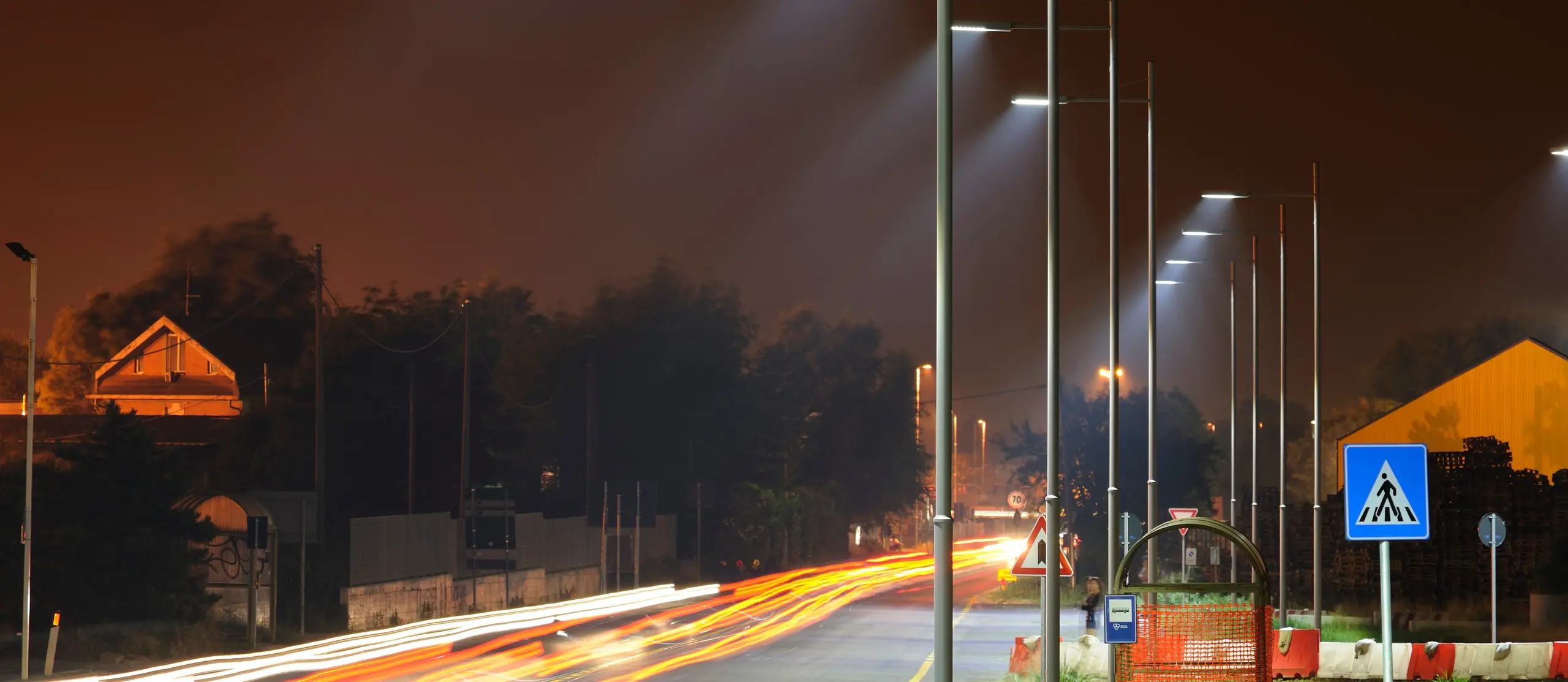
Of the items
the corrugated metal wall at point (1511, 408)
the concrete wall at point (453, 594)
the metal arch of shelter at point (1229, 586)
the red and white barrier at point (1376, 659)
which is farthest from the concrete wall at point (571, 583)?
the metal arch of shelter at point (1229, 586)

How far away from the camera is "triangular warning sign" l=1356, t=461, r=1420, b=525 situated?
13242mm

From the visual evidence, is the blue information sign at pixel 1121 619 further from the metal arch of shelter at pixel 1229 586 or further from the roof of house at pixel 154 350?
the roof of house at pixel 154 350

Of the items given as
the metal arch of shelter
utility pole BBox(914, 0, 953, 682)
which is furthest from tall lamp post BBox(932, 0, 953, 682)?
the metal arch of shelter

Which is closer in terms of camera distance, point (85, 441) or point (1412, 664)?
point (1412, 664)

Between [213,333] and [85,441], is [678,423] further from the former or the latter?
[85,441]

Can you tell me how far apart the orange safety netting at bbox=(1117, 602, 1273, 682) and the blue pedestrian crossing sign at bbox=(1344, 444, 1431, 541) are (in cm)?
151

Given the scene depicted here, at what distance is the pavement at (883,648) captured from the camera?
98.5 feet

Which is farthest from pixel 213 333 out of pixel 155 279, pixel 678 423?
pixel 678 423

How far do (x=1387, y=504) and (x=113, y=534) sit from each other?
3028 centimetres

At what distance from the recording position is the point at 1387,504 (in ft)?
43.7

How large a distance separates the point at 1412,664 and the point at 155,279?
82.2 m

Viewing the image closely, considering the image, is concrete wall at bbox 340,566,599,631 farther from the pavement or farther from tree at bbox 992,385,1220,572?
tree at bbox 992,385,1220,572

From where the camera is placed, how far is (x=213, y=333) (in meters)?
81.9

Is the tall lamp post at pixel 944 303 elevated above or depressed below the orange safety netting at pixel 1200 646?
above
